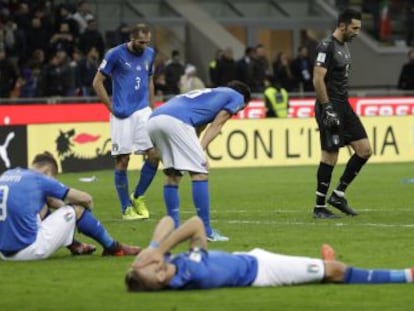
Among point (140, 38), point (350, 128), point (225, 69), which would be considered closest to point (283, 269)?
point (350, 128)

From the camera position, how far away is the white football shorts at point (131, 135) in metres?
17.4

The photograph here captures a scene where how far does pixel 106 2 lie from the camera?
38.6 m

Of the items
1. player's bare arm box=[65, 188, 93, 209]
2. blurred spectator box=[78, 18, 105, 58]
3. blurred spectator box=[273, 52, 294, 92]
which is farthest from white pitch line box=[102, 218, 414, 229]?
blurred spectator box=[273, 52, 294, 92]

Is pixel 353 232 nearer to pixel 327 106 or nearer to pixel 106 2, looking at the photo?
pixel 327 106

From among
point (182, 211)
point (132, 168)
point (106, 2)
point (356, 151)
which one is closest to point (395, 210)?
point (356, 151)

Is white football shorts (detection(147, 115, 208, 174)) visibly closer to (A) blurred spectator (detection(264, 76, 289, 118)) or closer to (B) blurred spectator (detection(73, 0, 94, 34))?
(A) blurred spectator (detection(264, 76, 289, 118))

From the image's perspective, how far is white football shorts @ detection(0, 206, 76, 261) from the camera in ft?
40.3

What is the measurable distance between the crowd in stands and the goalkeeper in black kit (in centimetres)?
1547

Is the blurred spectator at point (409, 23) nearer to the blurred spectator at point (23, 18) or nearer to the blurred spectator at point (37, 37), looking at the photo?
the blurred spectator at point (37, 37)

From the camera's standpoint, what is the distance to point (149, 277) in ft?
34.0

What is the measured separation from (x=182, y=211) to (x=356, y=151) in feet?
8.29

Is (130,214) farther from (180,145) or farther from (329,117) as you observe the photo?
(180,145)

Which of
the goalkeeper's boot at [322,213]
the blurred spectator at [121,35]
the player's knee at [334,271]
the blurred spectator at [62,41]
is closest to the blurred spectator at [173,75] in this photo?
the blurred spectator at [121,35]

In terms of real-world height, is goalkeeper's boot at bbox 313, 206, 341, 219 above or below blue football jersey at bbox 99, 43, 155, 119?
below
